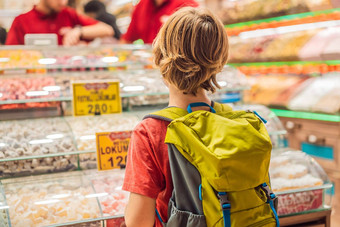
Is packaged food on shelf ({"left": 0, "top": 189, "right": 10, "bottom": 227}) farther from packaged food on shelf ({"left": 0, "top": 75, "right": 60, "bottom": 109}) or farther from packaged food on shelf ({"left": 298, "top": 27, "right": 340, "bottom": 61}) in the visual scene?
packaged food on shelf ({"left": 298, "top": 27, "right": 340, "bottom": 61})

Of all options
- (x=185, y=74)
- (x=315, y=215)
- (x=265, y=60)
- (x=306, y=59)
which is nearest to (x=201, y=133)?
(x=185, y=74)

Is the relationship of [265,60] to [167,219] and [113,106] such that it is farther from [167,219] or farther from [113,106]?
[167,219]

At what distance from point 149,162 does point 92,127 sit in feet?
3.16

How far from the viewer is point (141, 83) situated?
7.91ft

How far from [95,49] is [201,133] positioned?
1.61 m

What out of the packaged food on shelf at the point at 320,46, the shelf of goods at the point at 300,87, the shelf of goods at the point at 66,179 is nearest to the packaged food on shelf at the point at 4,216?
the shelf of goods at the point at 66,179

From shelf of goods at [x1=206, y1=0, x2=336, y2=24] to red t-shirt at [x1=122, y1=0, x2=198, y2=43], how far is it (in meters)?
1.93

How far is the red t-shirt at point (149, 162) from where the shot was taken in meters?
1.25

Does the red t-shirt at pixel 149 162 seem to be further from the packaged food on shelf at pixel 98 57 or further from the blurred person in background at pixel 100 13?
the blurred person in background at pixel 100 13

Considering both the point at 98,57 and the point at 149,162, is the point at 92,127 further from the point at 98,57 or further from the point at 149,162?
the point at 149,162

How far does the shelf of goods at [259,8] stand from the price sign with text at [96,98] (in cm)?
297

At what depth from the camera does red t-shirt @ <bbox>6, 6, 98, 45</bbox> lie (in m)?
2.72

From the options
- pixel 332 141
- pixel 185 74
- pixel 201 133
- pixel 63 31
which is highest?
pixel 63 31

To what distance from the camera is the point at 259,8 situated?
17.8 feet
